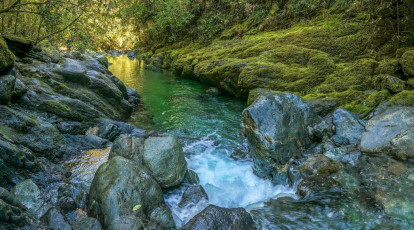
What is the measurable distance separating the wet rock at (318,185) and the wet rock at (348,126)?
1600 mm

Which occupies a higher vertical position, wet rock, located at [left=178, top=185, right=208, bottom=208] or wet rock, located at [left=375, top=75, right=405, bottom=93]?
wet rock, located at [left=375, top=75, right=405, bottom=93]

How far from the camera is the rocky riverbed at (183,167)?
394 cm

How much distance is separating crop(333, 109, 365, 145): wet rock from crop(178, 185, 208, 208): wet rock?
371 centimetres

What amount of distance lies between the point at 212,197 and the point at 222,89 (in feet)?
27.8

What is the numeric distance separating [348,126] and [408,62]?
3314 millimetres

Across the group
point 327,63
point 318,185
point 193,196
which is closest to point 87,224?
point 193,196

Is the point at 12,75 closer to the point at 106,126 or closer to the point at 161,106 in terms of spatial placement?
the point at 106,126

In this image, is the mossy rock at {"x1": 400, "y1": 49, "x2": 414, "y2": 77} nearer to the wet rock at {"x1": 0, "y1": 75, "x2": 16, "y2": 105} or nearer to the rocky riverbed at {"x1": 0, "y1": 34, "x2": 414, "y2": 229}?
the rocky riverbed at {"x1": 0, "y1": 34, "x2": 414, "y2": 229}

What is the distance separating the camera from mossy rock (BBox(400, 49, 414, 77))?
7.40 meters

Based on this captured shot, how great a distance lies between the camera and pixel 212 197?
17.2 feet

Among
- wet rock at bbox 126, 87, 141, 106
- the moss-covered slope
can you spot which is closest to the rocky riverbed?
the moss-covered slope

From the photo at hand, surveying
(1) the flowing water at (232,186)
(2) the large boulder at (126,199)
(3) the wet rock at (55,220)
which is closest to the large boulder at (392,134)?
(1) the flowing water at (232,186)

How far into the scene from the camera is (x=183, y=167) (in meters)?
5.39

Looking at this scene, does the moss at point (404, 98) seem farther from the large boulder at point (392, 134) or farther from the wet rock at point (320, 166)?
the wet rock at point (320, 166)
